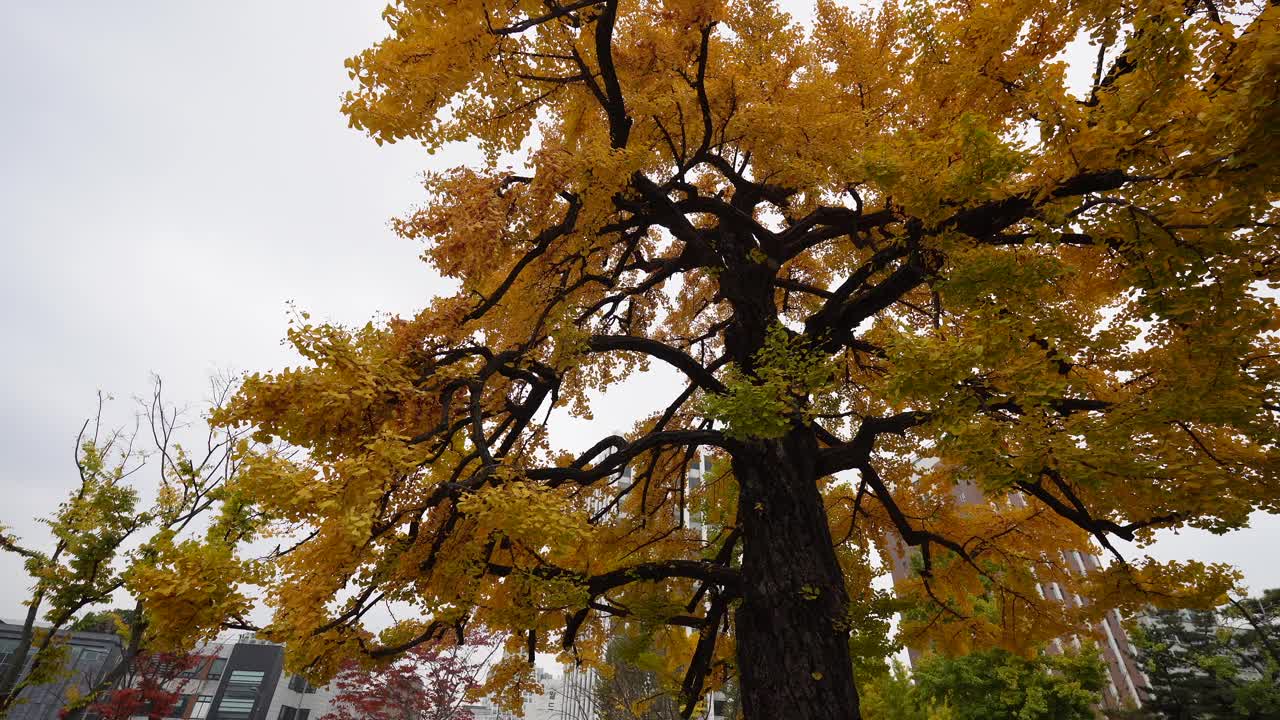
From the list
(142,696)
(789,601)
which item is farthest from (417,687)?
(789,601)

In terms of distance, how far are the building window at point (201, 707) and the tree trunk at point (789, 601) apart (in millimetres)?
34938

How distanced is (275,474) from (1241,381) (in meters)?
6.14

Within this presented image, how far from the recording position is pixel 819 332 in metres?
5.97

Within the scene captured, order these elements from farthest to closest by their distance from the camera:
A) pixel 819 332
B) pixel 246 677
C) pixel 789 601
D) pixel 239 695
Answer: pixel 246 677, pixel 239 695, pixel 819 332, pixel 789 601

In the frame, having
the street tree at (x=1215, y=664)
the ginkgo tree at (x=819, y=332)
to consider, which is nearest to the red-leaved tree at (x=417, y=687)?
the ginkgo tree at (x=819, y=332)

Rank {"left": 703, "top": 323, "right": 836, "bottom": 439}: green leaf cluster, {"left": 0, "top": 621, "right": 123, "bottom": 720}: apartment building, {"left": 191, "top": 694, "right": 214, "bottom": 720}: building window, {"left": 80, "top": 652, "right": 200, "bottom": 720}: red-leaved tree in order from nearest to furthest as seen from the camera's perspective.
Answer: {"left": 703, "top": 323, "right": 836, "bottom": 439}: green leaf cluster → {"left": 80, "top": 652, "right": 200, "bottom": 720}: red-leaved tree → {"left": 0, "top": 621, "right": 123, "bottom": 720}: apartment building → {"left": 191, "top": 694, "right": 214, "bottom": 720}: building window

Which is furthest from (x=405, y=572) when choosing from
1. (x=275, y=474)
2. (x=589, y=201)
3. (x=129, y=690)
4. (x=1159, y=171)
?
(x=129, y=690)

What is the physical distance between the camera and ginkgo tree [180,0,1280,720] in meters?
3.28

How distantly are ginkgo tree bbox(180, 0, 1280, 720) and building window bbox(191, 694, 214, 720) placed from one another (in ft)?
105

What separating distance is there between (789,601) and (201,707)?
36122 mm

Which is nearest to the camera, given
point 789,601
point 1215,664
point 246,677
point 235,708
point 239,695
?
point 789,601

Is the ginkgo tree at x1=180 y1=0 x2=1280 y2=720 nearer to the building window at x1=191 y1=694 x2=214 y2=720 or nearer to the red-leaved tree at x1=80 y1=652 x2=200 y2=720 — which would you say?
the red-leaved tree at x1=80 y1=652 x2=200 y2=720

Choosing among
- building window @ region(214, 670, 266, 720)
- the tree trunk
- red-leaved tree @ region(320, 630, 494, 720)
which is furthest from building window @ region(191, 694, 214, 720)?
the tree trunk

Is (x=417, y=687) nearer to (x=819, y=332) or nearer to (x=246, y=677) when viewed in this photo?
(x=246, y=677)
